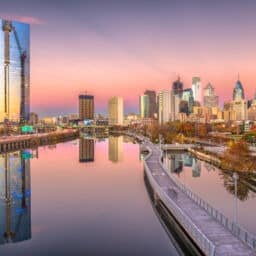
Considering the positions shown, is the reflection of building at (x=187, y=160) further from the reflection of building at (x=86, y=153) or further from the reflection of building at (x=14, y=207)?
the reflection of building at (x=14, y=207)

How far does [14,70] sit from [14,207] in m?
156

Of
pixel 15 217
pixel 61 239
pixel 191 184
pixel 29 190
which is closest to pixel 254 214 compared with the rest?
pixel 191 184

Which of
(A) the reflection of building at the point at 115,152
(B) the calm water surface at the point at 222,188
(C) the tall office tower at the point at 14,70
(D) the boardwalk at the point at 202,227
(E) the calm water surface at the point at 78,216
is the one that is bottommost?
(E) the calm water surface at the point at 78,216

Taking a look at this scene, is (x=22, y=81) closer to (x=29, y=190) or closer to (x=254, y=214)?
(x=29, y=190)

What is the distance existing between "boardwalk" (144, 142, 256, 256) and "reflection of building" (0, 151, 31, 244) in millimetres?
9648

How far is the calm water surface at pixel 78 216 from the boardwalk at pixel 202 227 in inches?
73.1

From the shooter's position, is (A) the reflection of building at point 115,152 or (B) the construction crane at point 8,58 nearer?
(A) the reflection of building at point 115,152

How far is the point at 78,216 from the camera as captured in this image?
25344 millimetres

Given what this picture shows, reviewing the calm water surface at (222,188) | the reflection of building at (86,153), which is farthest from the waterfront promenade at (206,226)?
the reflection of building at (86,153)

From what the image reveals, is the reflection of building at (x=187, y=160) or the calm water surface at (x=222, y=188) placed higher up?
the reflection of building at (x=187, y=160)

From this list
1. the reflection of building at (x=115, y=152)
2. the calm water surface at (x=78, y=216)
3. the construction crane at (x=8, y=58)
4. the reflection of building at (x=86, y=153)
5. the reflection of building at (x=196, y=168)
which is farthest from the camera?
the construction crane at (x=8, y=58)

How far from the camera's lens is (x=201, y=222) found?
18719 millimetres

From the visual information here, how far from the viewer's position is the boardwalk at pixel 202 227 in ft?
49.4

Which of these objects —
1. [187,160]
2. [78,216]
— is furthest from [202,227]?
[187,160]
